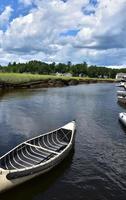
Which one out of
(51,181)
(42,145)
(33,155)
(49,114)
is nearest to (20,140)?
(42,145)

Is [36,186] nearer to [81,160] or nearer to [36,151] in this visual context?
[36,151]

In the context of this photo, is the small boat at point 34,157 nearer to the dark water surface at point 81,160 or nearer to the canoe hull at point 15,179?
the canoe hull at point 15,179

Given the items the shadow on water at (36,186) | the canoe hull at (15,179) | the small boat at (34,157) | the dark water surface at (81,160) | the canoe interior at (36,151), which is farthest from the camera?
the canoe interior at (36,151)

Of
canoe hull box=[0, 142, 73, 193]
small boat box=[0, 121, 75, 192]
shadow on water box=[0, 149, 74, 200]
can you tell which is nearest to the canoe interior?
small boat box=[0, 121, 75, 192]

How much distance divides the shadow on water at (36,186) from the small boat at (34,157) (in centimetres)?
48

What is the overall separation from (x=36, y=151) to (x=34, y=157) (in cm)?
117

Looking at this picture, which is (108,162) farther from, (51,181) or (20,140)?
(20,140)

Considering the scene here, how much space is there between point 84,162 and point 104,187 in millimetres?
4376

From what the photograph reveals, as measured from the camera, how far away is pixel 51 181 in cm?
2091

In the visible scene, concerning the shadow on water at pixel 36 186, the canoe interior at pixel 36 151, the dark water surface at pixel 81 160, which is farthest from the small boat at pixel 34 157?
the dark water surface at pixel 81 160

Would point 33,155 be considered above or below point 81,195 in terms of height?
above

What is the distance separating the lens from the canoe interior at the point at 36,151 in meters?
20.5

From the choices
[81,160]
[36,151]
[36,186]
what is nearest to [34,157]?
[36,151]

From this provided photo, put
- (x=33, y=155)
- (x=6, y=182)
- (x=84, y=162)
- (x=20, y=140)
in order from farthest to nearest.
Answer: (x=20, y=140) < (x=84, y=162) < (x=33, y=155) < (x=6, y=182)
